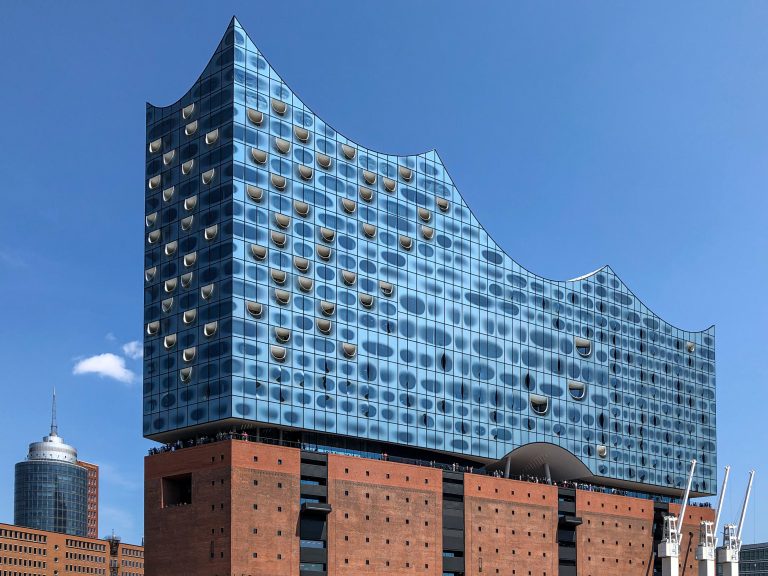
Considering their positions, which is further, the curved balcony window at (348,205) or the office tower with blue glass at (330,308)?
the curved balcony window at (348,205)

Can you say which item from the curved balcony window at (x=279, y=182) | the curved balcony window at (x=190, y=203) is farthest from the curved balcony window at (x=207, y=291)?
the curved balcony window at (x=279, y=182)

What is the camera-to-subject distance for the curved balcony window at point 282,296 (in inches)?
3440

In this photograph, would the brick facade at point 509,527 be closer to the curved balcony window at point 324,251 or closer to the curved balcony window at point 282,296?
the curved balcony window at point 324,251

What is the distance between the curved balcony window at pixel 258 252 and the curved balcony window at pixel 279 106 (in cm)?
1118

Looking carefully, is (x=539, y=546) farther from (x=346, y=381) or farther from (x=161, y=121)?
(x=161, y=121)

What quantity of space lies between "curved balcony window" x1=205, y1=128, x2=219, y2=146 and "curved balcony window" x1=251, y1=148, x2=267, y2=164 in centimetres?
315

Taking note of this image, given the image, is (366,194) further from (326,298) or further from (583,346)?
(583,346)

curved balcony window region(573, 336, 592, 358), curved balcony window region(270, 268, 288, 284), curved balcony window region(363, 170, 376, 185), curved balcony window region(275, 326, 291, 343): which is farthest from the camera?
curved balcony window region(573, 336, 592, 358)

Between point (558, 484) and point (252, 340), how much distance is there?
126 feet

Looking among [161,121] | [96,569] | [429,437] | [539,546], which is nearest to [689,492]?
[539,546]

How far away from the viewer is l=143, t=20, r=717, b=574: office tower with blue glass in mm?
86375

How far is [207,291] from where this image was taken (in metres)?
87.1

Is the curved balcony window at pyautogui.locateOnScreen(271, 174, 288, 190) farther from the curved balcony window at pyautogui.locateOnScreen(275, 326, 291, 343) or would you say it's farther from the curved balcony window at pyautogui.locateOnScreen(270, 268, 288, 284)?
the curved balcony window at pyautogui.locateOnScreen(275, 326, 291, 343)

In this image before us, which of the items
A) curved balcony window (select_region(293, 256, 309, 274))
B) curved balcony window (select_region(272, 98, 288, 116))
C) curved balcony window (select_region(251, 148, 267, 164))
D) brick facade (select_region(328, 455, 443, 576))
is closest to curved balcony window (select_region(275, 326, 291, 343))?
curved balcony window (select_region(293, 256, 309, 274))
